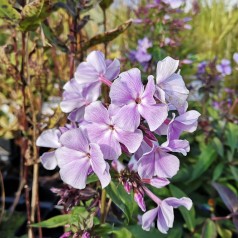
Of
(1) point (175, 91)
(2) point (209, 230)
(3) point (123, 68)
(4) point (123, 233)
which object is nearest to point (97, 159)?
(1) point (175, 91)

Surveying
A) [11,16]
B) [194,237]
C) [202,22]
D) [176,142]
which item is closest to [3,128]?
[11,16]

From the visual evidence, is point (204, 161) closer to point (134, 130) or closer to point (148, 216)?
point (148, 216)

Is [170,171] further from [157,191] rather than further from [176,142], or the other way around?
[157,191]

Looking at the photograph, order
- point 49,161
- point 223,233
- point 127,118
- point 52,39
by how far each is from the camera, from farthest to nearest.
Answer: point 223,233, point 52,39, point 49,161, point 127,118

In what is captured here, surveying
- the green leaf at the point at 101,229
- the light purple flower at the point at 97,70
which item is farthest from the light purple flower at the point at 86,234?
the light purple flower at the point at 97,70

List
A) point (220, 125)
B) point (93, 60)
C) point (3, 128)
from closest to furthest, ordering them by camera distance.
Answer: point (93, 60) → point (3, 128) → point (220, 125)

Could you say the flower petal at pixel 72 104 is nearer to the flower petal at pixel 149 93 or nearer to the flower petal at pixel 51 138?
the flower petal at pixel 51 138

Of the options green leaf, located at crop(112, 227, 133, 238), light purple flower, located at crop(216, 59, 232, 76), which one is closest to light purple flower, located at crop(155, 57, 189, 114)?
green leaf, located at crop(112, 227, 133, 238)
